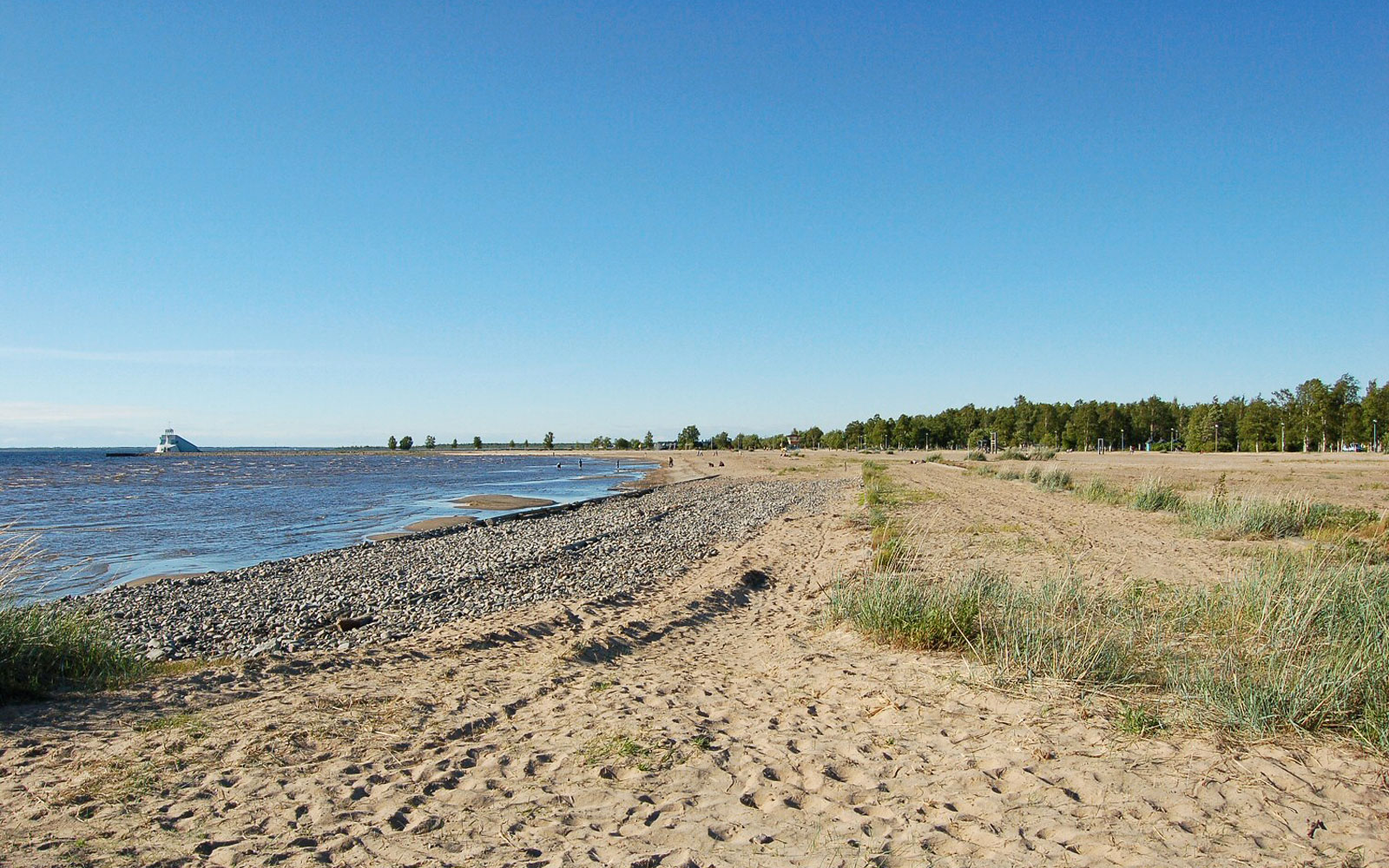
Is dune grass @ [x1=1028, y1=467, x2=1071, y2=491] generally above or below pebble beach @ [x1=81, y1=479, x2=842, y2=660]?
above

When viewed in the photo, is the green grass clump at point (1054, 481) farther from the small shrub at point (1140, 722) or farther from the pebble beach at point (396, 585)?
the small shrub at point (1140, 722)

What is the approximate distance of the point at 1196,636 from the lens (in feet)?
23.8

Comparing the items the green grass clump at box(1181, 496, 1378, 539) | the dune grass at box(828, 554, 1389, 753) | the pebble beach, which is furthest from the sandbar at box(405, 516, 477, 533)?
the green grass clump at box(1181, 496, 1378, 539)

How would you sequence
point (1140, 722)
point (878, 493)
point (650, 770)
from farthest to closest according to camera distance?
point (878, 493) < point (1140, 722) < point (650, 770)

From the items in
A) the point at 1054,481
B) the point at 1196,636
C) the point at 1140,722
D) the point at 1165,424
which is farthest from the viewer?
the point at 1165,424

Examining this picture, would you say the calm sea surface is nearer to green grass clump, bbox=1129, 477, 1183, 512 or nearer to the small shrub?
the small shrub

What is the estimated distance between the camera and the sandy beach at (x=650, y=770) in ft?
14.0

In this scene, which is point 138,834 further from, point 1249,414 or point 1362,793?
point 1249,414

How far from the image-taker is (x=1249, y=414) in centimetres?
8469

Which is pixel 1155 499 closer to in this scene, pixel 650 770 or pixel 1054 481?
pixel 1054 481

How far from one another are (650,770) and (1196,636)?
5.67 metres

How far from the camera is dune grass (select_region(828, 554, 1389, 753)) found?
212 inches

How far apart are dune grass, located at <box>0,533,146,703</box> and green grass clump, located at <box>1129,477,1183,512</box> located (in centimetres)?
2412

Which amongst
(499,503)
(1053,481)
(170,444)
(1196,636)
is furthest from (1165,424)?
(170,444)
